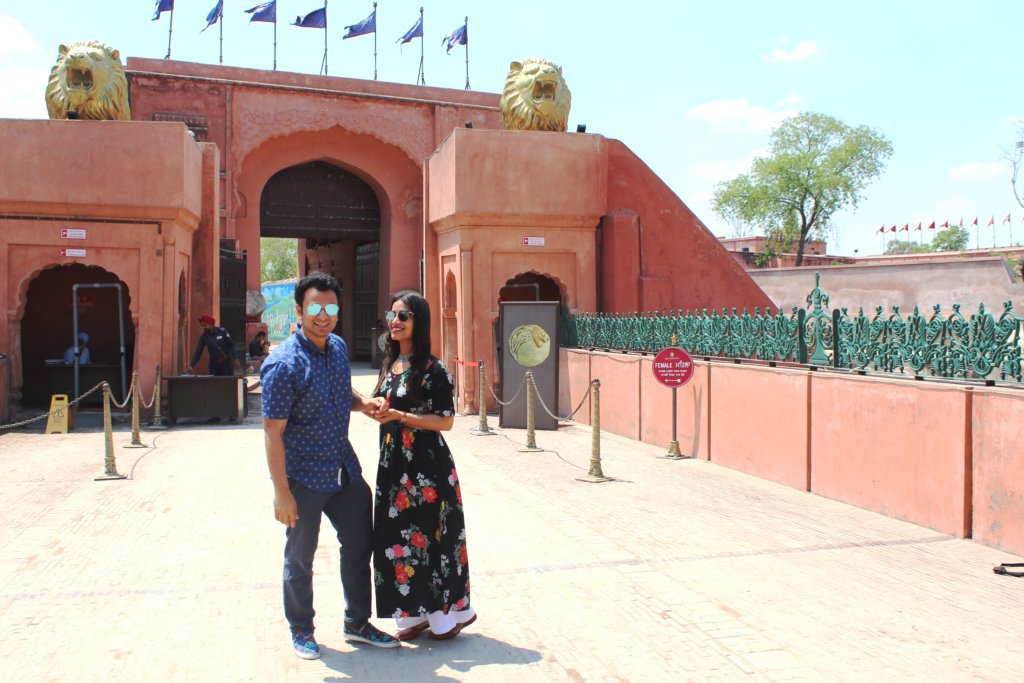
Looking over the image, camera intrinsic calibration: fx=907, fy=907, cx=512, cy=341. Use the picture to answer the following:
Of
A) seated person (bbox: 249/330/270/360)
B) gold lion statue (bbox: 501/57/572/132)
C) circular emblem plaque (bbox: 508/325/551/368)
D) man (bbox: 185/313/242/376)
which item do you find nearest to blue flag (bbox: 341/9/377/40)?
seated person (bbox: 249/330/270/360)

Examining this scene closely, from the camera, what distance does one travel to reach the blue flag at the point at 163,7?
26.9 meters

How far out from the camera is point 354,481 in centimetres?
458

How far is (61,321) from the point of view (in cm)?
1852

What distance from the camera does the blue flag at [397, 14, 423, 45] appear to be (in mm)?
30328

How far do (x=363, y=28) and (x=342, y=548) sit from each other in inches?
1105

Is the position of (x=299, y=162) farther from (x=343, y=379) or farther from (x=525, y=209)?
(x=343, y=379)

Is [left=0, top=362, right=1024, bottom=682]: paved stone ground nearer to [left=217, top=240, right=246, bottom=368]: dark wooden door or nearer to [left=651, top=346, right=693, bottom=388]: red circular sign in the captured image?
[left=651, top=346, right=693, bottom=388]: red circular sign

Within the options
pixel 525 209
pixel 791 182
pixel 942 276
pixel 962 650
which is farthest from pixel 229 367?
pixel 791 182

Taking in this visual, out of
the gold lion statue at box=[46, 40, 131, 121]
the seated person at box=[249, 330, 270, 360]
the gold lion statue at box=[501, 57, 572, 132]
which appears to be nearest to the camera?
the gold lion statue at box=[46, 40, 131, 121]

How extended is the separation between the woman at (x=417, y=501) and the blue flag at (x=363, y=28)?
27.4 metres

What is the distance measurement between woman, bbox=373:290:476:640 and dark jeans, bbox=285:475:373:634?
0.24 feet

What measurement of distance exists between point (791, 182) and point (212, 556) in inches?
1942

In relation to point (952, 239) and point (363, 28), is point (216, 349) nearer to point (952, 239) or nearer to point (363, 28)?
point (363, 28)

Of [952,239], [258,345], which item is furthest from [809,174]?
[258,345]
